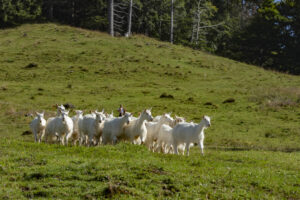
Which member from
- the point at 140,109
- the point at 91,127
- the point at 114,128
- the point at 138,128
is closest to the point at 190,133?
the point at 138,128

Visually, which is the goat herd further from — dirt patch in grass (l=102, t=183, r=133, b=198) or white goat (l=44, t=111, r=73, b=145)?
dirt patch in grass (l=102, t=183, r=133, b=198)

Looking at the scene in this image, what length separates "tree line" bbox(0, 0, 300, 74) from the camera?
67438 millimetres

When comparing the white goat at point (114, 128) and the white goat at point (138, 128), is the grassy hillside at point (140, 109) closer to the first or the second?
the white goat at point (138, 128)

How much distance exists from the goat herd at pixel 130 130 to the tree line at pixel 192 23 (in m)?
47.7

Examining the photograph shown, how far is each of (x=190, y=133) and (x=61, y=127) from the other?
629 cm

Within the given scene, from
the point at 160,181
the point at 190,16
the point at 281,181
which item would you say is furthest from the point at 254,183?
the point at 190,16

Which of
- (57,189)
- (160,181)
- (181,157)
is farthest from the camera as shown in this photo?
(181,157)

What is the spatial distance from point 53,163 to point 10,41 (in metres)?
48.5

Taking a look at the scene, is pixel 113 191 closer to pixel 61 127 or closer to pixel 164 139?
pixel 164 139

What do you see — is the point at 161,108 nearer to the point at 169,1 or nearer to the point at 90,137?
the point at 90,137

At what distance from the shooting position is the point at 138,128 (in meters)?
17.0

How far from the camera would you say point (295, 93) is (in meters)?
34.7

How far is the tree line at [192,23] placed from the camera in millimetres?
67438

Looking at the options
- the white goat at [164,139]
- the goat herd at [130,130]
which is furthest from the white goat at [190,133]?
the white goat at [164,139]
